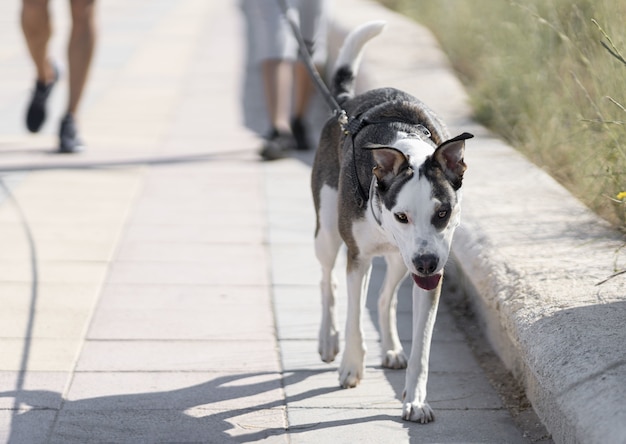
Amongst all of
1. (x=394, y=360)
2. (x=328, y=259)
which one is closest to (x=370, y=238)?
(x=328, y=259)

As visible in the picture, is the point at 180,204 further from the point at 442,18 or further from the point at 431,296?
the point at 442,18

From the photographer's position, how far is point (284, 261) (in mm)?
5762

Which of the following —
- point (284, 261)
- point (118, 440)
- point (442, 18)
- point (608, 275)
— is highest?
point (608, 275)

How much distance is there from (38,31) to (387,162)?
490 cm

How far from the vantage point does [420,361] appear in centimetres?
392

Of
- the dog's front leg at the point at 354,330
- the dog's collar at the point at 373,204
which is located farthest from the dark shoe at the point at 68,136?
the dog's collar at the point at 373,204

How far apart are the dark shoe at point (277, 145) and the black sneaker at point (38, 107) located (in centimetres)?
173

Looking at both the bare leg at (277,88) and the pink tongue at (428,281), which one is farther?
the bare leg at (277,88)

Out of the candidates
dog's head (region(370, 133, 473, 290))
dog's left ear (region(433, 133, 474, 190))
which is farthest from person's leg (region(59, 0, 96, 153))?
dog's left ear (region(433, 133, 474, 190))

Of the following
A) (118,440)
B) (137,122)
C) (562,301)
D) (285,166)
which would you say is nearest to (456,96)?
(285,166)

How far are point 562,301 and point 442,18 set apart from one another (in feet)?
23.7

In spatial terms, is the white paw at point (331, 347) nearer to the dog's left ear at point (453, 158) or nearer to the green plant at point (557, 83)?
the dog's left ear at point (453, 158)

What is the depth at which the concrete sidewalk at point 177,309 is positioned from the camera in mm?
3920

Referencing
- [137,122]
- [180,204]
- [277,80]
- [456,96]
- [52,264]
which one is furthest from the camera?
[137,122]
